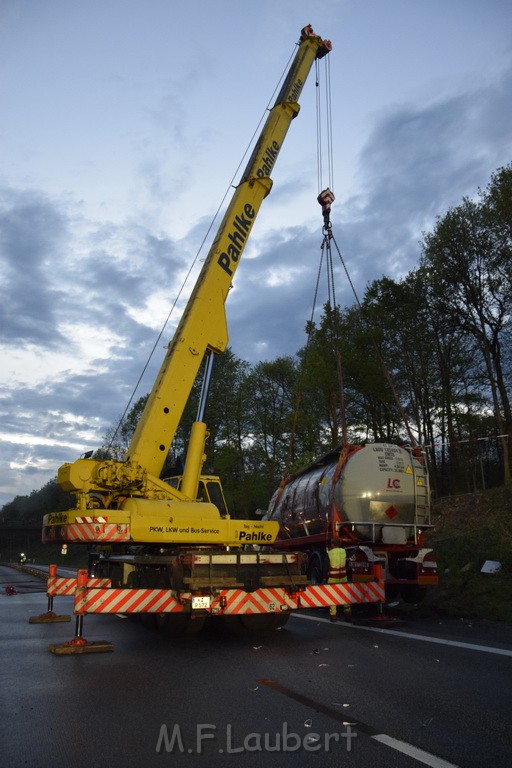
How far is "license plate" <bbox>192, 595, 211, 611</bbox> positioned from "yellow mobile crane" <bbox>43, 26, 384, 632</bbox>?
0.01 metres

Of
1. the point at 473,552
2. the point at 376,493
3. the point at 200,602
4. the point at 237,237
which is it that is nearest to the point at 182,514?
the point at 200,602

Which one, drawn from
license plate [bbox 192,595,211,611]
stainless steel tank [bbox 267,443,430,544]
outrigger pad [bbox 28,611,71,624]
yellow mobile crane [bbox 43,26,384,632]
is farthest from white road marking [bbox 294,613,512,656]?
outrigger pad [bbox 28,611,71,624]

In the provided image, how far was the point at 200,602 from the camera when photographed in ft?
28.2

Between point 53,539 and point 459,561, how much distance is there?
36.5 ft

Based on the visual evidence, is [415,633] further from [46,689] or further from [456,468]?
[456,468]

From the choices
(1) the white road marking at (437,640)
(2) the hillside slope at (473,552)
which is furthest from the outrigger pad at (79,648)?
(2) the hillside slope at (473,552)

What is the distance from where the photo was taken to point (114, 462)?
9758 mm

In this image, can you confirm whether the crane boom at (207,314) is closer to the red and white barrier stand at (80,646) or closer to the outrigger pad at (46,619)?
the red and white barrier stand at (80,646)

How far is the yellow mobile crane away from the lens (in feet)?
29.3

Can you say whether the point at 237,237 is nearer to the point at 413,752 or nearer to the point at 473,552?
the point at 413,752

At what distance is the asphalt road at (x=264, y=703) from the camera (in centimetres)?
432

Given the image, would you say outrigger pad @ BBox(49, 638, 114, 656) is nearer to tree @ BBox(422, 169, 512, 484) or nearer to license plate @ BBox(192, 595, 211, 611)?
license plate @ BBox(192, 595, 211, 611)

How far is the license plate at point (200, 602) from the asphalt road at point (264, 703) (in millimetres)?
591

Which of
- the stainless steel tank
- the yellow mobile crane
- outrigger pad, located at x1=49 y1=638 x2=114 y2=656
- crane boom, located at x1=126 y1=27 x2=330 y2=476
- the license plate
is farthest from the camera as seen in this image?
the stainless steel tank
